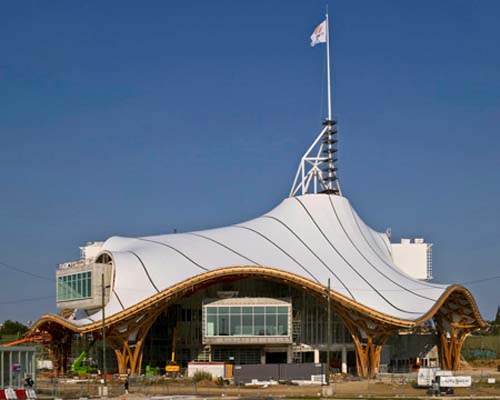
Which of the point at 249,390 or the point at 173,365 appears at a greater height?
the point at 173,365

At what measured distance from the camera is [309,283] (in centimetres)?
→ 7550

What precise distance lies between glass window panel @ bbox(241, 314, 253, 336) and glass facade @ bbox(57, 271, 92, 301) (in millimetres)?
13321

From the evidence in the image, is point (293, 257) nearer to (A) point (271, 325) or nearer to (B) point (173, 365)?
(A) point (271, 325)

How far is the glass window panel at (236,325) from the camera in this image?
79.0 meters

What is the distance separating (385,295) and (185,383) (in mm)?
21363

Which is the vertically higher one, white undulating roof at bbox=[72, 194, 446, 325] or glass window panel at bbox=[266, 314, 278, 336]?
white undulating roof at bbox=[72, 194, 446, 325]

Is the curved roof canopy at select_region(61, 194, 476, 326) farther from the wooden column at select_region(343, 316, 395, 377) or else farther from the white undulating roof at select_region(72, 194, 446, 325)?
the wooden column at select_region(343, 316, 395, 377)

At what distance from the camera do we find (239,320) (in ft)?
260

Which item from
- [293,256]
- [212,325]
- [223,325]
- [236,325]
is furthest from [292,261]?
[212,325]

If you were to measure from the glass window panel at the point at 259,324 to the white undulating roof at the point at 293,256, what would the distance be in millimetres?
4467

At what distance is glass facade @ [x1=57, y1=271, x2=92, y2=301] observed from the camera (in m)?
80.4

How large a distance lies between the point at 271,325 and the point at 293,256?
6829 mm

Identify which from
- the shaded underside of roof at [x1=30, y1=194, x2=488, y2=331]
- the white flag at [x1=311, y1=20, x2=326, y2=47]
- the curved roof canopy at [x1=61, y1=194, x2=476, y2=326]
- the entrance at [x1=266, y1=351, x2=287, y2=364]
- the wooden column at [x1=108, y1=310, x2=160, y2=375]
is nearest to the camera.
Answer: the wooden column at [x1=108, y1=310, x2=160, y2=375]

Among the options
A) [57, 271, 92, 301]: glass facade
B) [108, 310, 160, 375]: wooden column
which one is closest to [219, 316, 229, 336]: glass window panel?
[108, 310, 160, 375]: wooden column
